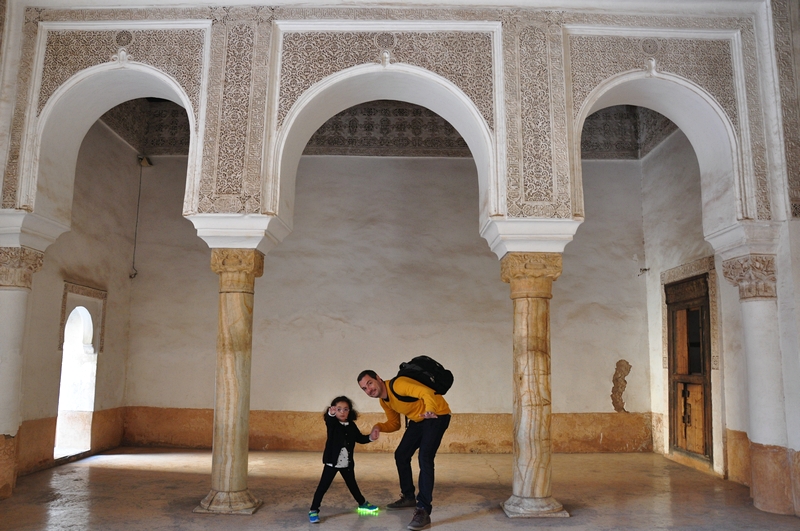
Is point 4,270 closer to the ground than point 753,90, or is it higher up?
closer to the ground

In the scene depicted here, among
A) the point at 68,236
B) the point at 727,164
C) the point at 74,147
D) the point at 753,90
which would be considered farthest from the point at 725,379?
the point at 68,236

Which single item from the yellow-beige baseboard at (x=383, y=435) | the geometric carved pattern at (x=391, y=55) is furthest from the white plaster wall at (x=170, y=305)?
the geometric carved pattern at (x=391, y=55)

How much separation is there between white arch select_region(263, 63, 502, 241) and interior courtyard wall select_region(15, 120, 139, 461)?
2942 mm

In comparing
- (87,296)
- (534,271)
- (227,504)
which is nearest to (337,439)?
(227,504)

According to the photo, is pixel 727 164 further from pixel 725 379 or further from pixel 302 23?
pixel 302 23

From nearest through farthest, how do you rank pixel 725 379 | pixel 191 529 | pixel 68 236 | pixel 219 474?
pixel 191 529
pixel 219 474
pixel 725 379
pixel 68 236

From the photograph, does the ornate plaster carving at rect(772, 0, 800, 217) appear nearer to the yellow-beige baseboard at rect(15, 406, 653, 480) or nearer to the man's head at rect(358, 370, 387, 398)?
the man's head at rect(358, 370, 387, 398)

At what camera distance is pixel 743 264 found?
5.14 meters

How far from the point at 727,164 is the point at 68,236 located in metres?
6.54

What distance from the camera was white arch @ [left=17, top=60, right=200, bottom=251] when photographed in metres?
5.16

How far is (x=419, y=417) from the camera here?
181 inches

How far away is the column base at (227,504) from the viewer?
187 inches

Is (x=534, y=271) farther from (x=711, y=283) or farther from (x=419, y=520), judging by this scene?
(x=711, y=283)

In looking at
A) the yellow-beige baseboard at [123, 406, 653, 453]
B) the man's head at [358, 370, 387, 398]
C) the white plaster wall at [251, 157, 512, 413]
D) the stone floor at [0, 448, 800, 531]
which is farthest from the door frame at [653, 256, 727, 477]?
the man's head at [358, 370, 387, 398]
